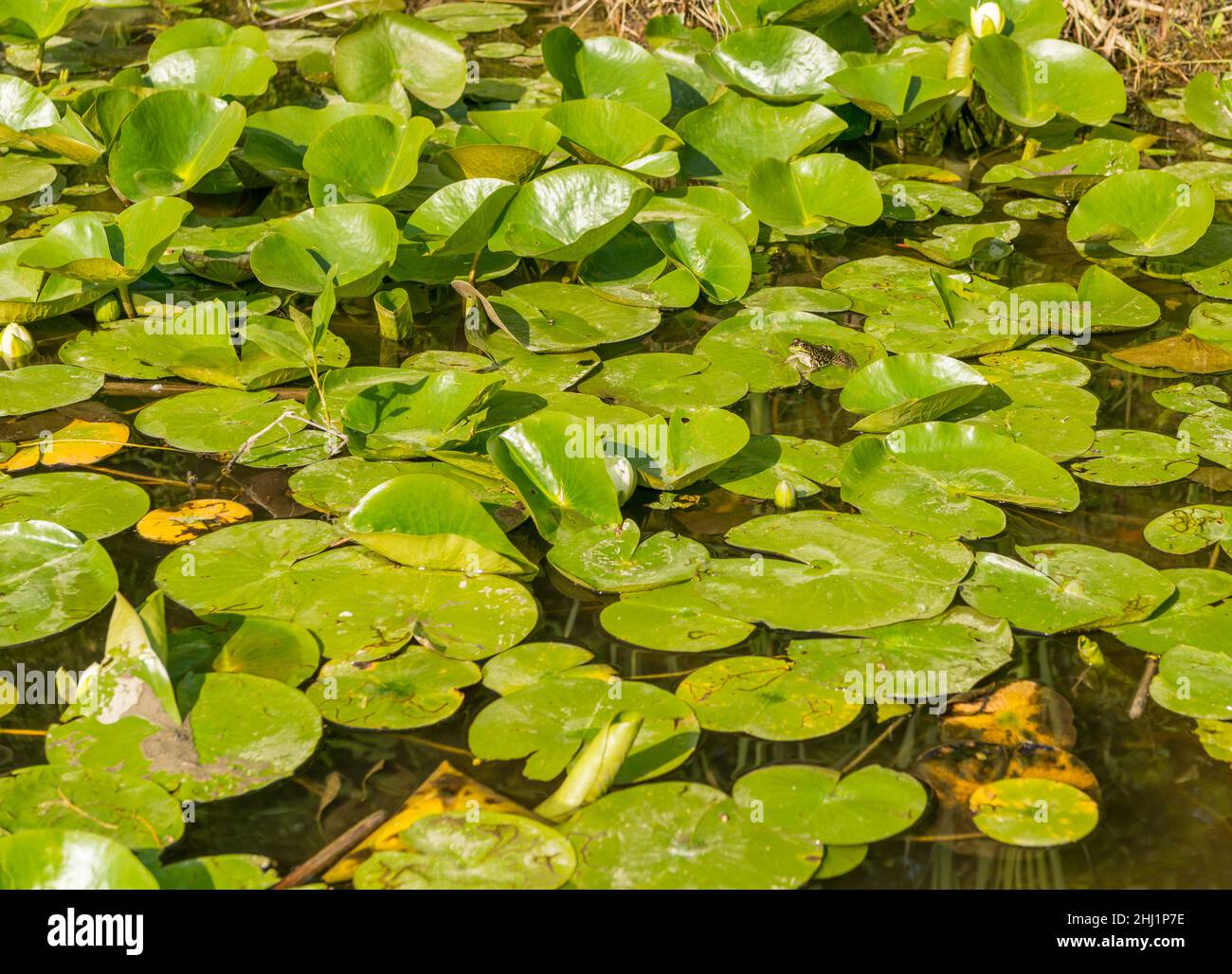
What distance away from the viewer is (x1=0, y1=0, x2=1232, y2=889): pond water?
1.55 m

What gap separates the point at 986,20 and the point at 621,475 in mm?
2381

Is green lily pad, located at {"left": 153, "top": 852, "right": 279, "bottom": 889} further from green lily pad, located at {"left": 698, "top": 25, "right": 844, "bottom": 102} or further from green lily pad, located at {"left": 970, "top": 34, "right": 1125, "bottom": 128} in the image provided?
green lily pad, located at {"left": 970, "top": 34, "right": 1125, "bottom": 128}

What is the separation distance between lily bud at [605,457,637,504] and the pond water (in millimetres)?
94

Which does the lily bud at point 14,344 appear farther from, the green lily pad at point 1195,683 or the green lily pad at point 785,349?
the green lily pad at point 1195,683

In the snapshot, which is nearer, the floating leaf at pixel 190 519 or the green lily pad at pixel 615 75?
the floating leaf at pixel 190 519

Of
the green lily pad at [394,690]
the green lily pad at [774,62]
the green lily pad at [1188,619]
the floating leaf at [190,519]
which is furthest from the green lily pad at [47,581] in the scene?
the green lily pad at [774,62]

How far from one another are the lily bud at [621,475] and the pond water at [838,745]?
0.31 feet

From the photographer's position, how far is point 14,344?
2701mm

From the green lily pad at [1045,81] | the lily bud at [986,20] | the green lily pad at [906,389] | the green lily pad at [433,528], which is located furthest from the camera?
the lily bud at [986,20]

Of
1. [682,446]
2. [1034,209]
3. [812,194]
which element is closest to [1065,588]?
[682,446]

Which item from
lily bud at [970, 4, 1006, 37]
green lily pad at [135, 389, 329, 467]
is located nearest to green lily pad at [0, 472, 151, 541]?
green lily pad at [135, 389, 329, 467]

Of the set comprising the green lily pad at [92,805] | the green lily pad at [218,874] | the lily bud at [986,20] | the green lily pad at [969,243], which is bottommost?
the green lily pad at [218,874]

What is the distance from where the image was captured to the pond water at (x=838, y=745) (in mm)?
1548

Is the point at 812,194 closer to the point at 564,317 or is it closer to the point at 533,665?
the point at 564,317
